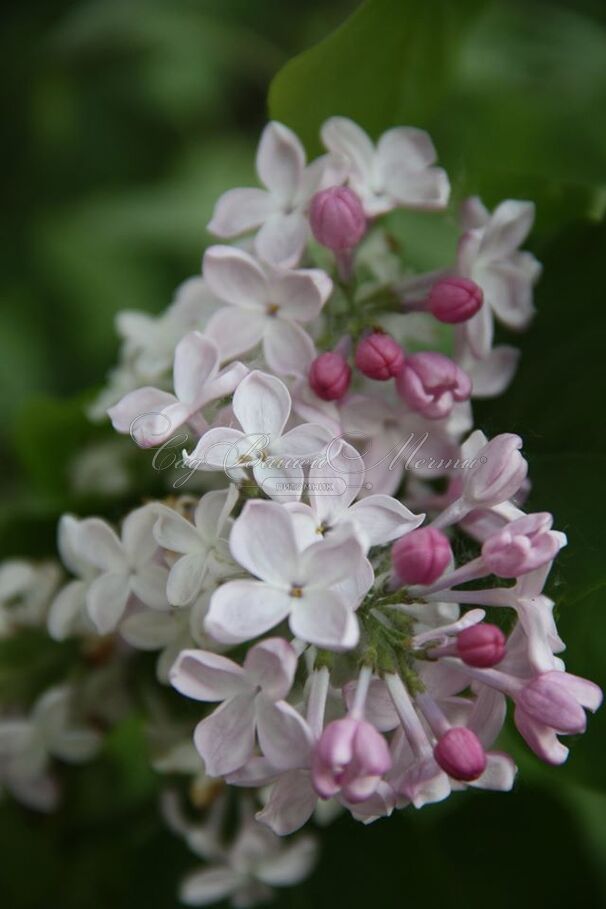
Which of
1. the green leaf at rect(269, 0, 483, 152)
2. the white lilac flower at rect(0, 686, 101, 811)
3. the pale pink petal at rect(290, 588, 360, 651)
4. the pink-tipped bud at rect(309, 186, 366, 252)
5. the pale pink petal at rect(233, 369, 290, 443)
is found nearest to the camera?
the pale pink petal at rect(290, 588, 360, 651)

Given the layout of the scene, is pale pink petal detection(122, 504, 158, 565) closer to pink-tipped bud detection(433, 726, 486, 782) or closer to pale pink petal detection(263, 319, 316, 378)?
pale pink petal detection(263, 319, 316, 378)

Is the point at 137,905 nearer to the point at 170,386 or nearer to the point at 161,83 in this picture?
the point at 170,386

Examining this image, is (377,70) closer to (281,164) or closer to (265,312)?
(281,164)

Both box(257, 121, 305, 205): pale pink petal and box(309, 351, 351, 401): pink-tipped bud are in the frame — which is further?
box(257, 121, 305, 205): pale pink petal

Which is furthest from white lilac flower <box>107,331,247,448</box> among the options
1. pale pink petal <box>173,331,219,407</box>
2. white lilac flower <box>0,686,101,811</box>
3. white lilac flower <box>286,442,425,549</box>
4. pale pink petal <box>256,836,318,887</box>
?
pale pink petal <box>256,836,318,887</box>

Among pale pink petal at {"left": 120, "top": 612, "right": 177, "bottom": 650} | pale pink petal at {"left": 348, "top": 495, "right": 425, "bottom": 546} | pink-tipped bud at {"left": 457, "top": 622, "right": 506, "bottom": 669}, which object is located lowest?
pale pink petal at {"left": 120, "top": 612, "right": 177, "bottom": 650}

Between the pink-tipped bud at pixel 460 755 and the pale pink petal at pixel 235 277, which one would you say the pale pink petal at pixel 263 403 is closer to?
the pale pink petal at pixel 235 277

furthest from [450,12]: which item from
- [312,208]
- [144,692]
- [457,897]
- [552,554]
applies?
[457,897]

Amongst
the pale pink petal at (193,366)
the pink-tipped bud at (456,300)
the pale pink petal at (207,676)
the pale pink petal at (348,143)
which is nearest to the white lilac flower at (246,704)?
the pale pink petal at (207,676)
